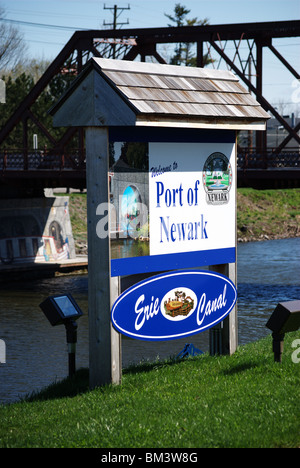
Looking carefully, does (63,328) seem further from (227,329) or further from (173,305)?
(173,305)

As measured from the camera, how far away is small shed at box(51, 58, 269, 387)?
A: 9.77 meters

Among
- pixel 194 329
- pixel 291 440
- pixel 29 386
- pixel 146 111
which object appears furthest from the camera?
pixel 29 386

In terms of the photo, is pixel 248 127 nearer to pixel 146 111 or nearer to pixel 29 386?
pixel 146 111

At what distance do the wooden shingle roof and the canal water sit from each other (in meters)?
6.73

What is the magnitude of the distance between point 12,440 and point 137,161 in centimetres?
406

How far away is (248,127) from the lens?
37.4ft

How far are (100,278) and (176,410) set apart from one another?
2.30m

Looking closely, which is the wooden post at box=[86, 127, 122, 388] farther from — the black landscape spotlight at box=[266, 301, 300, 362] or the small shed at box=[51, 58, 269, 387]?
the black landscape spotlight at box=[266, 301, 300, 362]

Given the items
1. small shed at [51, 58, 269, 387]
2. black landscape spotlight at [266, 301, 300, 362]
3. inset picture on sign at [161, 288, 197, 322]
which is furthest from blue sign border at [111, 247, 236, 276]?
black landscape spotlight at [266, 301, 300, 362]

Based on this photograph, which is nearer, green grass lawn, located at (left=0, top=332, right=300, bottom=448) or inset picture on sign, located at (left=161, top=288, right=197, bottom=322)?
green grass lawn, located at (left=0, top=332, right=300, bottom=448)

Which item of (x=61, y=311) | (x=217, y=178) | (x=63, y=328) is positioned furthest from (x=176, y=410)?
(x=63, y=328)

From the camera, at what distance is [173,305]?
10.6 meters

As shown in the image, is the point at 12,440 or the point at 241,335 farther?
the point at 241,335

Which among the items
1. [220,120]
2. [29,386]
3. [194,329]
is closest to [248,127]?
[220,120]
